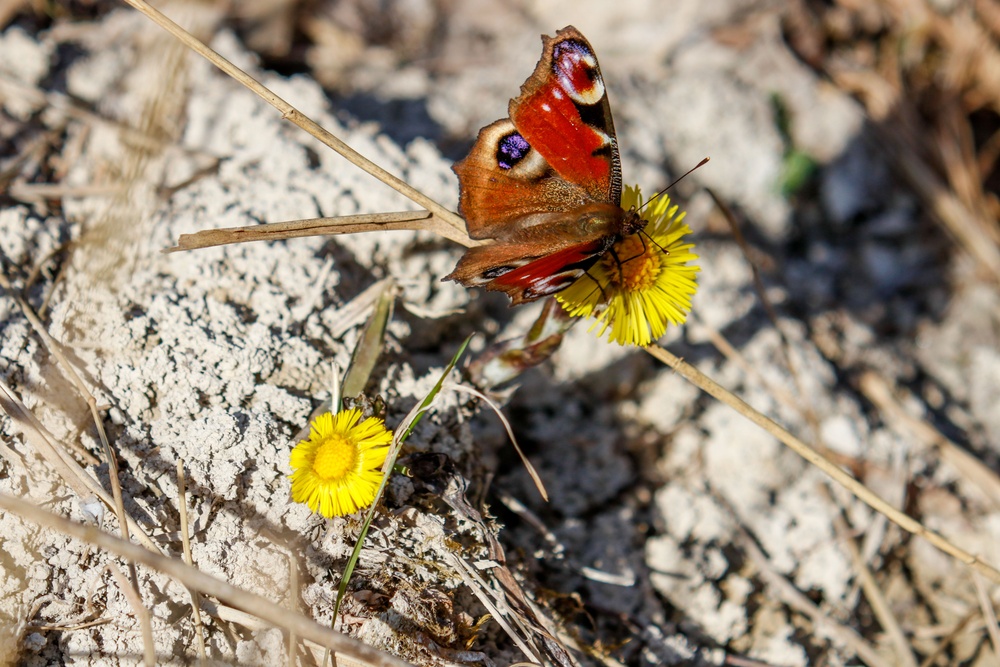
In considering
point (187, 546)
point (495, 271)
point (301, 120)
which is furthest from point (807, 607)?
point (301, 120)

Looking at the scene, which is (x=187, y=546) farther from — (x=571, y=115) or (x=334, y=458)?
(x=571, y=115)

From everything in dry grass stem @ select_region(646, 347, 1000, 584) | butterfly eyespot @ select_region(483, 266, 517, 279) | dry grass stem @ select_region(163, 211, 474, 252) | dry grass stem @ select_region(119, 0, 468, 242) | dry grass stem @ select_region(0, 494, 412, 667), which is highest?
dry grass stem @ select_region(119, 0, 468, 242)

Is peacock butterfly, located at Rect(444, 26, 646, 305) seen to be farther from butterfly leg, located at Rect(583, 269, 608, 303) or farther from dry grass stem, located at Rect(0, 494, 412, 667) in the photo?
dry grass stem, located at Rect(0, 494, 412, 667)

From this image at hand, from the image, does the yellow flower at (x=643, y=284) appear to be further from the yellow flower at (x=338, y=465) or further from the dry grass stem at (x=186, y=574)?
the dry grass stem at (x=186, y=574)

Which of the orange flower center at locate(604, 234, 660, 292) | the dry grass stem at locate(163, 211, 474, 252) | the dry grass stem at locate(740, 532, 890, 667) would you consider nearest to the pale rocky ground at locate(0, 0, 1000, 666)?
the dry grass stem at locate(740, 532, 890, 667)

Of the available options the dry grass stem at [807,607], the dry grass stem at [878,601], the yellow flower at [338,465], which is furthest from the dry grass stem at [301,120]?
the dry grass stem at [878,601]

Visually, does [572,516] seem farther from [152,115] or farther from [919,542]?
[152,115]
